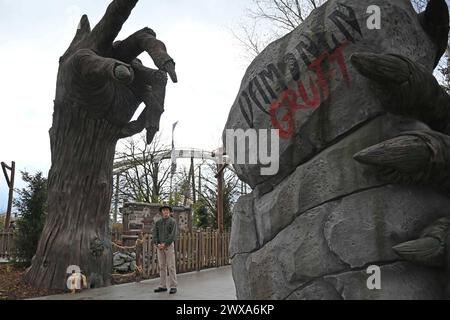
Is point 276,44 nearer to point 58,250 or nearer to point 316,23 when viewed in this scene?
point 316,23

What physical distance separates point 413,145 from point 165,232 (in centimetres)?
529

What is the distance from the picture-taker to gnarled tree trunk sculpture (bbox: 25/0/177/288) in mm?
6969

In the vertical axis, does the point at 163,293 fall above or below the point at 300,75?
below

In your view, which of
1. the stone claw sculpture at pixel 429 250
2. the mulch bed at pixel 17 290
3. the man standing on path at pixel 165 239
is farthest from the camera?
the man standing on path at pixel 165 239

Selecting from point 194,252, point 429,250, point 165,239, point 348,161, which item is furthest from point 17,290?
point 429,250

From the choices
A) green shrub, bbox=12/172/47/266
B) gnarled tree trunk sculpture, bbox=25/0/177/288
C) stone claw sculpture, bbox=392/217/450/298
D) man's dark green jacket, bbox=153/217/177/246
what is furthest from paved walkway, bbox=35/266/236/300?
stone claw sculpture, bbox=392/217/450/298

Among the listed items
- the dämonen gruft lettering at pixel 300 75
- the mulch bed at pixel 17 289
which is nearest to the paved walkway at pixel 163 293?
the mulch bed at pixel 17 289

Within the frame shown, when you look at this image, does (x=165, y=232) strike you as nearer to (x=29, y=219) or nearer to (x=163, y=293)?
(x=163, y=293)

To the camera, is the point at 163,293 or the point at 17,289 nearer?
the point at 163,293

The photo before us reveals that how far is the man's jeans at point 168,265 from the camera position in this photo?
693 cm

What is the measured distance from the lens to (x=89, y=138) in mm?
7488

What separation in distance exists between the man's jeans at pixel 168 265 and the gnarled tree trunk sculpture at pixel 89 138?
1135 mm

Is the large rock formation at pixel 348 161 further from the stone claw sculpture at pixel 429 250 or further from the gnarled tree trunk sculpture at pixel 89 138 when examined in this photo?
the gnarled tree trunk sculpture at pixel 89 138
